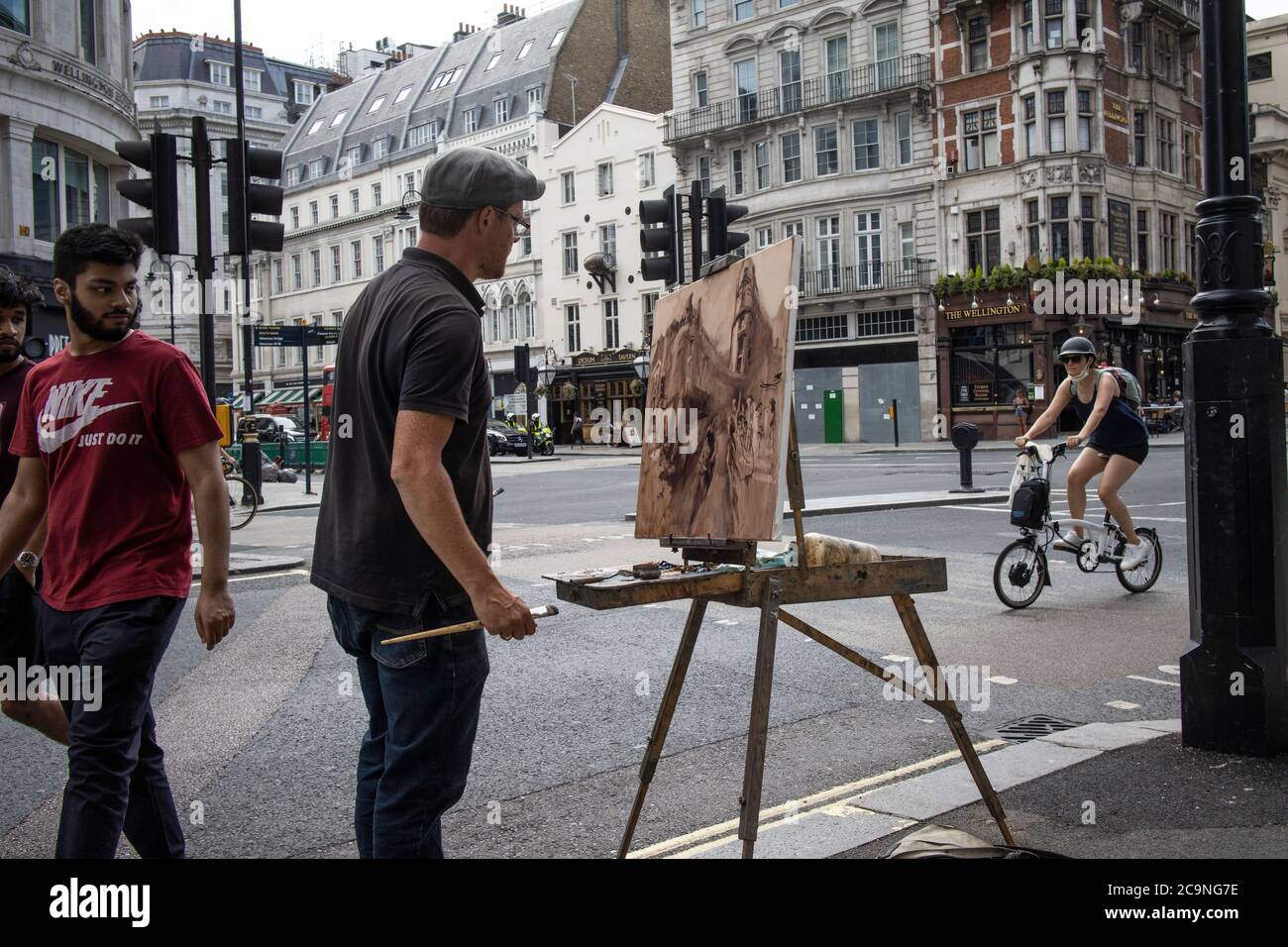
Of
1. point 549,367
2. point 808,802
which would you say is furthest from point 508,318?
point 808,802

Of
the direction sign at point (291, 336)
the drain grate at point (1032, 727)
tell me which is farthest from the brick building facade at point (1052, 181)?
the drain grate at point (1032, 727)

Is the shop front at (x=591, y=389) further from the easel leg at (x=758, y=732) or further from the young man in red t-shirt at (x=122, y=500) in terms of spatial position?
the easel leg at (x=758, y=732)

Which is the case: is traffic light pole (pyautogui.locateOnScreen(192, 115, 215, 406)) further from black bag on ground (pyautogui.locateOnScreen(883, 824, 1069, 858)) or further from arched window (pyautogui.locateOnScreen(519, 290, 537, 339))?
arched window (pyautogui.locateOnScreen(519, 290, 537, 339))

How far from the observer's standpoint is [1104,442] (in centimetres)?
906

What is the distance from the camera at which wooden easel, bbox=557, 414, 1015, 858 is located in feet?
10.00

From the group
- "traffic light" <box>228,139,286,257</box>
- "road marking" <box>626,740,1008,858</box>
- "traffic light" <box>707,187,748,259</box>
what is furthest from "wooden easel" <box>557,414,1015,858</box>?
"traffic light" <box>707,187,748,259</box>

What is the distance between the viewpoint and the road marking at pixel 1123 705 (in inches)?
219

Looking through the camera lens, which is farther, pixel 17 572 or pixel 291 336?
pixel 291 336

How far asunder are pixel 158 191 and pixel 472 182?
9.39 meters

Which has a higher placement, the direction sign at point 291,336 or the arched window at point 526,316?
the arched window at point 526,316

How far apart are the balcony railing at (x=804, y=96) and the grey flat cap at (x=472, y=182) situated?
39270 millimetres

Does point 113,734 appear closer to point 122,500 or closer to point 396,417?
point 122,500

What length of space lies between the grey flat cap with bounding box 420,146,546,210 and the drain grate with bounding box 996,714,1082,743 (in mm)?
3400

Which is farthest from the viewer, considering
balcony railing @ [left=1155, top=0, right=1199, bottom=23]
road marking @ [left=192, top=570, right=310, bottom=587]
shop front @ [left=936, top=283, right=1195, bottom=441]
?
balcony railing @ [left=1155, top=0, right=1199, bottom=23]
